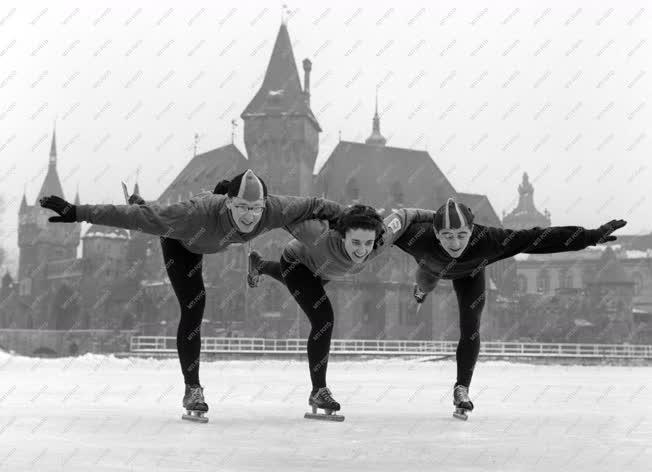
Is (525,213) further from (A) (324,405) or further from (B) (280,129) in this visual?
(A) (324,405)

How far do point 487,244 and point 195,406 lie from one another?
204 centimetres

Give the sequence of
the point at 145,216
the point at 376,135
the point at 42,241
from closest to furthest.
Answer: the point at 145,216
the point at 376,135
the point at 42,241

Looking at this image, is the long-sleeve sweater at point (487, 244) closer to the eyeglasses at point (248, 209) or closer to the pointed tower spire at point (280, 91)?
the eyeglasses at point (248, 209)

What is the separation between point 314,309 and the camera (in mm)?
5164

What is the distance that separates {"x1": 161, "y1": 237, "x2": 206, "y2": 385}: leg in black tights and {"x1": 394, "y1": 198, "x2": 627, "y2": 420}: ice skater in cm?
134

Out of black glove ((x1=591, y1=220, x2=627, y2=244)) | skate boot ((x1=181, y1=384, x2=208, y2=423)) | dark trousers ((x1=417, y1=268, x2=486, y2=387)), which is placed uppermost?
black glove ((x1=591, y1=220, x2=627, y2=244))

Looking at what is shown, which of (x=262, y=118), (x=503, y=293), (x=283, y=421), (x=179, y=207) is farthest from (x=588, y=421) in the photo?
(x=503, y=293)

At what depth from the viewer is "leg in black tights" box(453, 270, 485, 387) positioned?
5266mm

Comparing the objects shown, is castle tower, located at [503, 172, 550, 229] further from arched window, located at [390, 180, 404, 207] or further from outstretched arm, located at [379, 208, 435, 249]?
outstretched arm, located at [379, 208, 435, 249]

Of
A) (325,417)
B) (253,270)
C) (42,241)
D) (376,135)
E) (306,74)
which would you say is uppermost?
(306,74)

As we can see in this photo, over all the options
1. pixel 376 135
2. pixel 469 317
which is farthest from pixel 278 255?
pixel 469 317

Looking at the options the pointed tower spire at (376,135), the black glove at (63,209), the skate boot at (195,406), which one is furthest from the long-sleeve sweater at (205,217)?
the pointed tower spire at (376,135)

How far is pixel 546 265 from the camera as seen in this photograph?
9062 cm

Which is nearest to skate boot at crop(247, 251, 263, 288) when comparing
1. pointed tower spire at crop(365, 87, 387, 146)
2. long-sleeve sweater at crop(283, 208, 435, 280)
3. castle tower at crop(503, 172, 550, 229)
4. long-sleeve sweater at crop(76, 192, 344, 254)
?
long-sleeve sweater at crop(283, 208, 435, 280)
